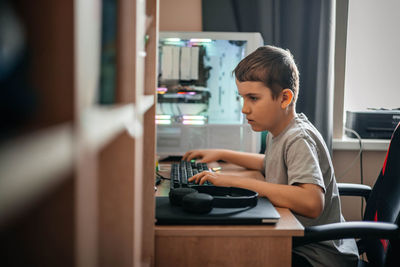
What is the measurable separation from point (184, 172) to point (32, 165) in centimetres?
136

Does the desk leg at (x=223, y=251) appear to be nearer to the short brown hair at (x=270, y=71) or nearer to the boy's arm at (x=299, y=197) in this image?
the boy's arm at (x=299, y=197)

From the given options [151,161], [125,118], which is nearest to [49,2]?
[125,118]

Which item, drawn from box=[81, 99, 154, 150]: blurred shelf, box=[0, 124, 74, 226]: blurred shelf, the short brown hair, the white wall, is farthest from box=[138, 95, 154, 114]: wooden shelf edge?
the white wall

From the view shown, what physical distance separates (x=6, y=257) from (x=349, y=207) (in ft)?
9.17

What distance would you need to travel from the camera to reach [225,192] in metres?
1.23

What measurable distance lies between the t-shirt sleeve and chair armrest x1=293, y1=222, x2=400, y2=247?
135 millimetres

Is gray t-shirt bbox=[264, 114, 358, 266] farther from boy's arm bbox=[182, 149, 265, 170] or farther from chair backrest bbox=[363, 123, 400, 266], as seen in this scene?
boy's arm bbox=[182, 149, 265, 170]

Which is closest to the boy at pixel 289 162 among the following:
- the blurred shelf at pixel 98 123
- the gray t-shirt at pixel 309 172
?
the gray t-shirt at pixel 309 172

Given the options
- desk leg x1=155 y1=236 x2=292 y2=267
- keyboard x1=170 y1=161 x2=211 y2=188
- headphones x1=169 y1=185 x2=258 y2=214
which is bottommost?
desk leg x1=155 y1=236 x2=292 y2=267

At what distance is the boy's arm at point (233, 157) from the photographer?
181 centimetres

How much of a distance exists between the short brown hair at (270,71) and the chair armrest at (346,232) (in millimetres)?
517

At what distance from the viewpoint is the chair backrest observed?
127 centimetres

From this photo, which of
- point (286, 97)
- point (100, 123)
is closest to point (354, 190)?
point (286, 97)

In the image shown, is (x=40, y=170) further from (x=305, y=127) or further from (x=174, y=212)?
(x=305, y=127)
